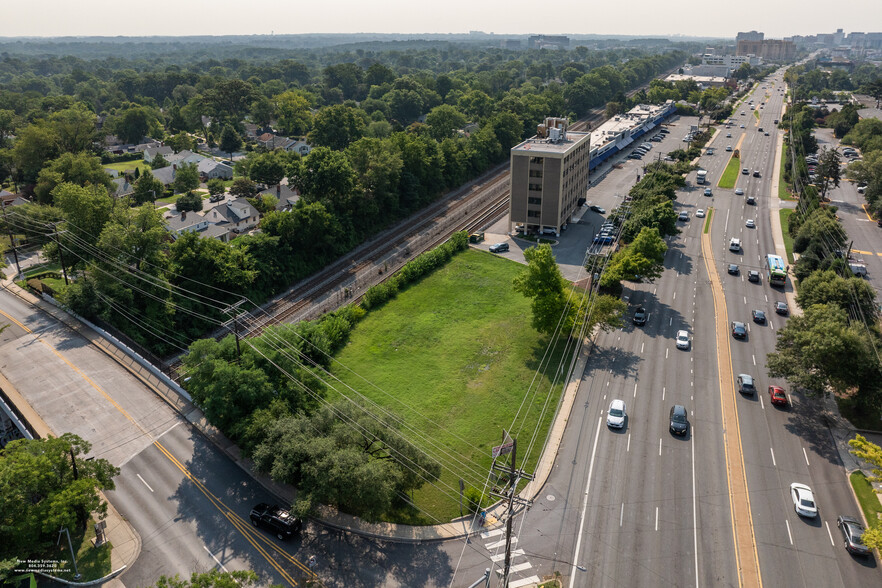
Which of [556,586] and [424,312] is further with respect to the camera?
[424,312]

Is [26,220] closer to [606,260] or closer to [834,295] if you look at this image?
[606,260]

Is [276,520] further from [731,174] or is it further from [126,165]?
[126,165]

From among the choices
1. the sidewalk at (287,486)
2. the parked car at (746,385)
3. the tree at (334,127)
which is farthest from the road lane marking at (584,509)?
the tree at (334,127)

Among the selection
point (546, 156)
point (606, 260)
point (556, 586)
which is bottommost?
point (556, 586)

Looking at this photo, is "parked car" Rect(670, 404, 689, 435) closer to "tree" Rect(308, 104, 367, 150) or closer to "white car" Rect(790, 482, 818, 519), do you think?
"white car" Rect(790, 482, 818, 519)

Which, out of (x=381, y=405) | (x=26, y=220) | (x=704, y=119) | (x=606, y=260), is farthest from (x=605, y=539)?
(x=704, y=119)

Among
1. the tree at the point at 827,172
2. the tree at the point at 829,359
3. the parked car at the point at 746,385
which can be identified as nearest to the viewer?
the tree at the point at 829,359

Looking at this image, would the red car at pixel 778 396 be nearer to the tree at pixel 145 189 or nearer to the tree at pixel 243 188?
the tree at pixel 243 188

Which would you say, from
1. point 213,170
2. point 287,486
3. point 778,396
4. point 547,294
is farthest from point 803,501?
point 213,170
